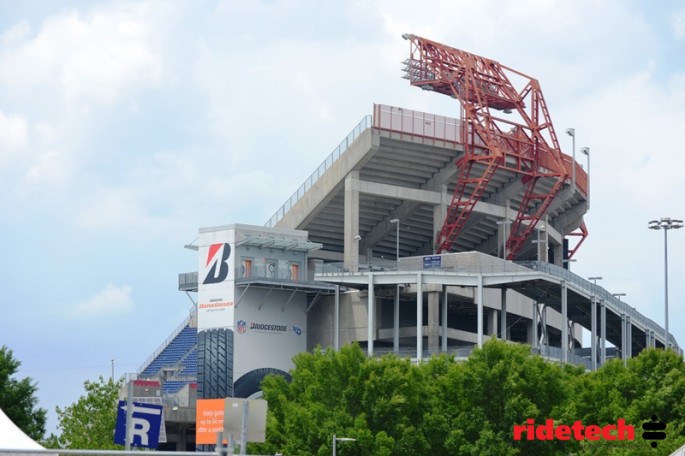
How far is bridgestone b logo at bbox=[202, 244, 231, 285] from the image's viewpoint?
111 m

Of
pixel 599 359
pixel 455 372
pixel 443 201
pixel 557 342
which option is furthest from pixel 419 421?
pixel 557 342

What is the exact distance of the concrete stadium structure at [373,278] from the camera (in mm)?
110438

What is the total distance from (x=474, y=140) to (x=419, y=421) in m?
45.7

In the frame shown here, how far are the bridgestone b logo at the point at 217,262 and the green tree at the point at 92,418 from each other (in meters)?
19.8

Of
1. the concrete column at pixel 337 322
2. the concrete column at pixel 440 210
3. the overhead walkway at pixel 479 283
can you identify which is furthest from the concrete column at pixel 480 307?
the concrete column at pixel 337 322

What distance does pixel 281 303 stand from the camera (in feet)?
375

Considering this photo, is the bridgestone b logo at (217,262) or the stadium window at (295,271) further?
the stadium window at (295,271)

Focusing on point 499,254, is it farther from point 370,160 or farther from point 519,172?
point 370,160

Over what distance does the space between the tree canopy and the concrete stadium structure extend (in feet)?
83.7

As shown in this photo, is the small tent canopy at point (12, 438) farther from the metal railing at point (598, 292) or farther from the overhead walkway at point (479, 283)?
the metal railing at point (598, 292)

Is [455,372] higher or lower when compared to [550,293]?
lower

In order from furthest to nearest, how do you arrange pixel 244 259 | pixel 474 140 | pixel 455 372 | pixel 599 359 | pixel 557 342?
pixel 557 342
pixel 599 359
pixel 474 140
pixel 244 259
pixel 455 372

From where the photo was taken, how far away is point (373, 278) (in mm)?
110688

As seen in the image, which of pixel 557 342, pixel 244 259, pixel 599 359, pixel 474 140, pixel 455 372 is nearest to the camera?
pixel 455 372
